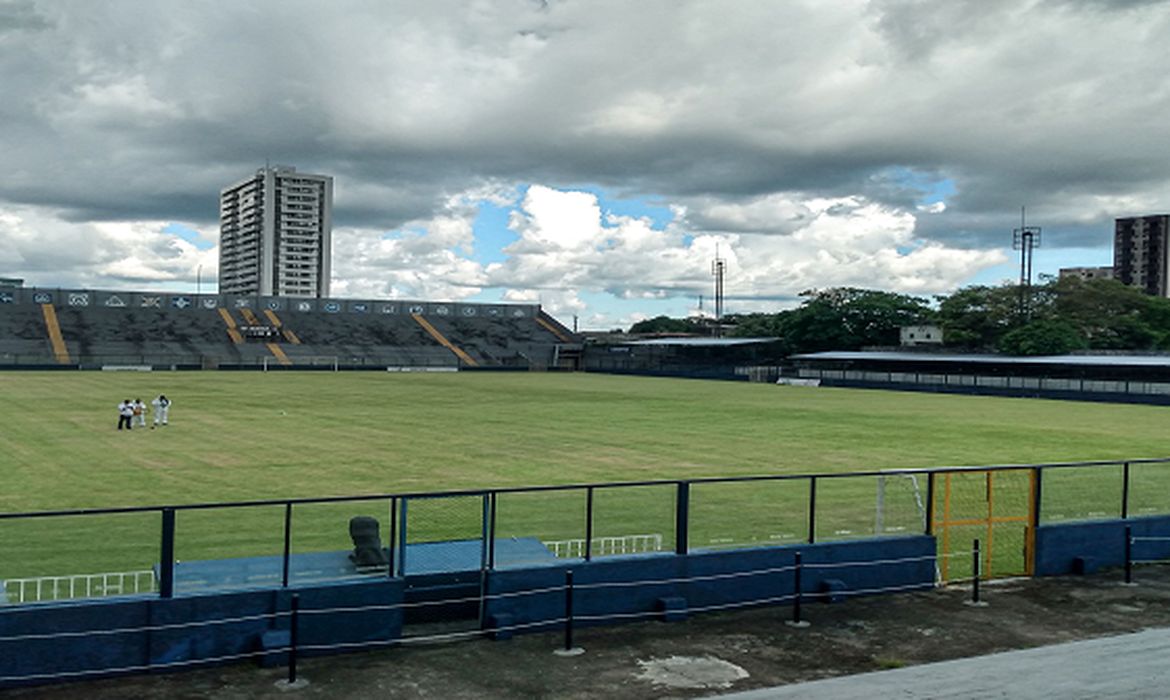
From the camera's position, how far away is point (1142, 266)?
19575 centimetres

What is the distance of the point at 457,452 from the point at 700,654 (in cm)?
2057

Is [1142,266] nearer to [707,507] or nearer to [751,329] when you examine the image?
[751,329]

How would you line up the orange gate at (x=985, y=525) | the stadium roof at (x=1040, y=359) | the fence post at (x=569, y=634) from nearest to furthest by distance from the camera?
the fence post at (x=569, y=634) → the orange gate at (x=985, y=525) → the stadium roof at (x=1040, y=359)

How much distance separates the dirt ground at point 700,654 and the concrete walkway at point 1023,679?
0.54 metres

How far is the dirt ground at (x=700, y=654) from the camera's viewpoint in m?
10.3

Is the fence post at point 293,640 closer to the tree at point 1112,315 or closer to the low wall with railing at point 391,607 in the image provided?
the low wall with railing at point 391,607

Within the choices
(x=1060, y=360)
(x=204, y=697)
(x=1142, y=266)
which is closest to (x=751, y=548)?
(x=204, y=697)

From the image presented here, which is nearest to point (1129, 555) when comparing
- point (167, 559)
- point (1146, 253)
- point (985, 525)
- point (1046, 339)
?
point (985, 525)

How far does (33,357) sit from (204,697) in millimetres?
95863

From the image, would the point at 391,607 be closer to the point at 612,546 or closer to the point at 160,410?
the point at 612,546

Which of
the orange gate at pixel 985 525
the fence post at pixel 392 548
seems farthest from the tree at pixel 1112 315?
the fence post at pixel 392 548

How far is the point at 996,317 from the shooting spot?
123m

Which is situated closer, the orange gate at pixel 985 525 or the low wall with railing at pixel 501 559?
the low wall with railing at pixel 501 559

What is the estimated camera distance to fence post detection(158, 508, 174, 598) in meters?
10.7
